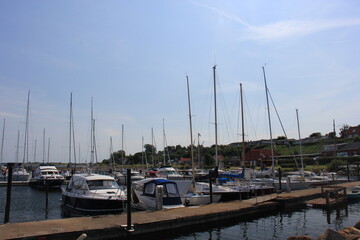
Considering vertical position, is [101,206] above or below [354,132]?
below

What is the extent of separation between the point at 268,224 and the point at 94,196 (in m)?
12.4

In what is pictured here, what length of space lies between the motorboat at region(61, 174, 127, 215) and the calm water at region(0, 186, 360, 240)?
2384 mm

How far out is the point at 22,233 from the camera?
1294 centimetres

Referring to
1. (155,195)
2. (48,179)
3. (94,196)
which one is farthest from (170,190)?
(48,179)

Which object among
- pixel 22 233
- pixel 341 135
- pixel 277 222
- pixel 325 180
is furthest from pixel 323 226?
pixel 341 135

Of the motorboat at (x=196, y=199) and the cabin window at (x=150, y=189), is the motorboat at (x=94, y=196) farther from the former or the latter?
the motorboat at (x=196, y=199)

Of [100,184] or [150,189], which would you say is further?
[100,184]

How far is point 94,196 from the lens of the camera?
74.7 feet

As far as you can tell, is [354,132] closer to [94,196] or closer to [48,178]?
[48,178]

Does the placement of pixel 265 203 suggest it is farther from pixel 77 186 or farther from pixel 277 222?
pixel 77 186

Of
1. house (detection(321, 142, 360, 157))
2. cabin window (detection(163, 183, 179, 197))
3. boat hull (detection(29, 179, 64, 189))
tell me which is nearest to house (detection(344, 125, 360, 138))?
house (detection(321, 142, 360, 157))

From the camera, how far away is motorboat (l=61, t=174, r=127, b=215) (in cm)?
2238

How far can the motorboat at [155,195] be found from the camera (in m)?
Answer: 21.4

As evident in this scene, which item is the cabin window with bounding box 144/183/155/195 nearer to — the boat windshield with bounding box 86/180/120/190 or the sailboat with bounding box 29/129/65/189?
the boat windshield with bounding box 86/180/120/190
